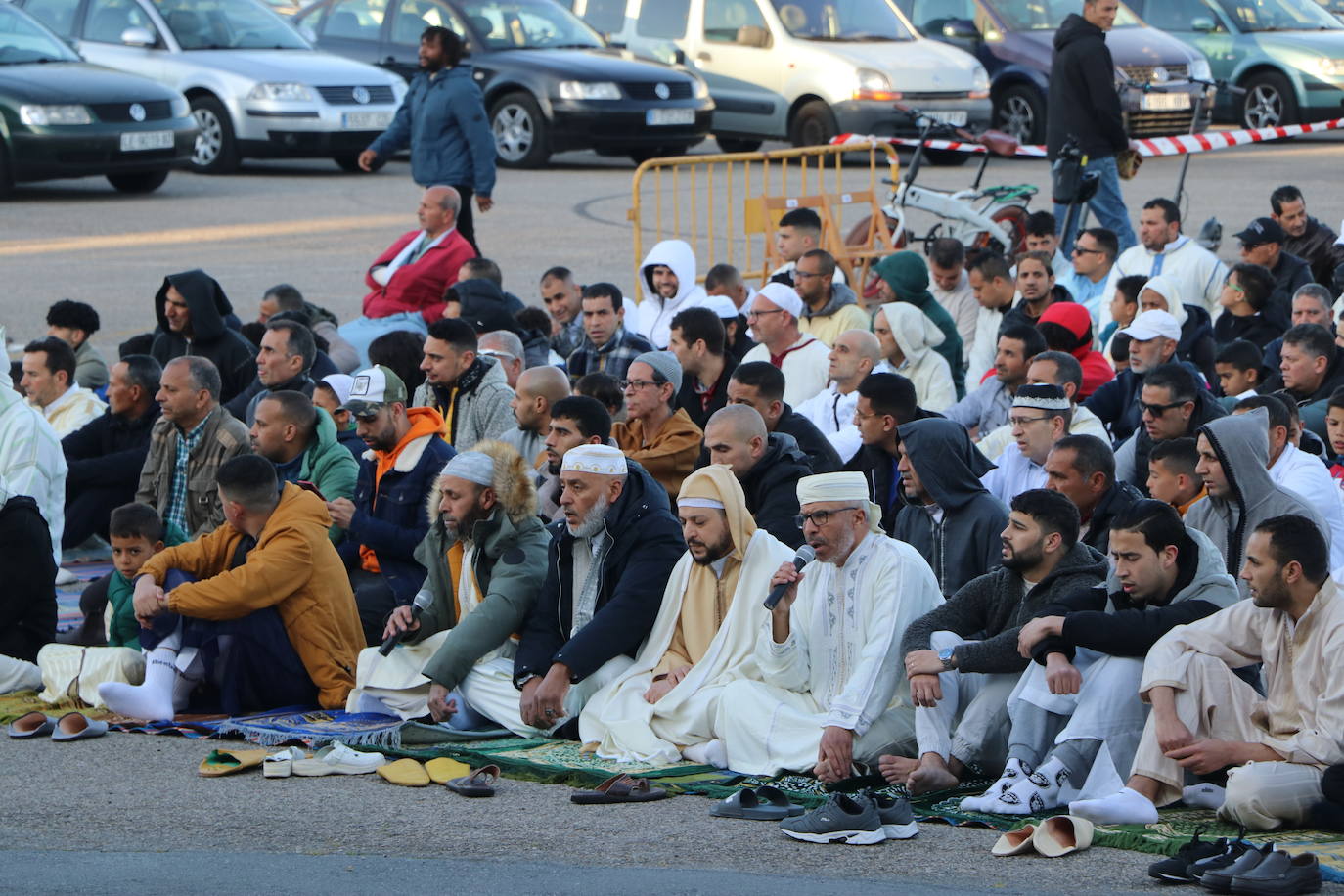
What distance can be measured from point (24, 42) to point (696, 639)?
14.2 m

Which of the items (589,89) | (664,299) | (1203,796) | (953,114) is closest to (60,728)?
(1203,796)

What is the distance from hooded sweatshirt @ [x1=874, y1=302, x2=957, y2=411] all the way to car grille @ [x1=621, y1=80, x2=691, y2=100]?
1104 centimetres

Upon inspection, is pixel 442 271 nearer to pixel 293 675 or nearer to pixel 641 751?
pixel 293 675

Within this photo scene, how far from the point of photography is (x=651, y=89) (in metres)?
21.7

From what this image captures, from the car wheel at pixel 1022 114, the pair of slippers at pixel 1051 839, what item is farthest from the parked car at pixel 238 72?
the pair of slippers at pixel 1051 839

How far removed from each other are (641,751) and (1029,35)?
16971mm

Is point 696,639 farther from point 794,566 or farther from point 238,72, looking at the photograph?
point 238,72

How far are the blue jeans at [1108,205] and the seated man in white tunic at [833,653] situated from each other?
7.78 meters

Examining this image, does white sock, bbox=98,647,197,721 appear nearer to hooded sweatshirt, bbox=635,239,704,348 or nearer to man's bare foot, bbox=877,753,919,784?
man's bare foot, bbox=877,753,919,784

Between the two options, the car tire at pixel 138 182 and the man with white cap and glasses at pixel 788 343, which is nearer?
the man with white cap and glasses at pixel 788 343

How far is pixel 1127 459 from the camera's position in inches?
355

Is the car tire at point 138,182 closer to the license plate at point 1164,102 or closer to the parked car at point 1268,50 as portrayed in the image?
the license plate at point 1164,102

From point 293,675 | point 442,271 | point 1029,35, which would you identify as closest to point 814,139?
point 1029,35

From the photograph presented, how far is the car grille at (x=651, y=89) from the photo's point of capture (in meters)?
21.6
